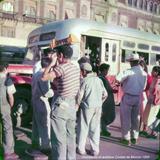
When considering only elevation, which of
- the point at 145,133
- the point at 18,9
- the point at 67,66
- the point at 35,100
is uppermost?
the point at 18,9

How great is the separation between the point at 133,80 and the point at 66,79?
1692mm

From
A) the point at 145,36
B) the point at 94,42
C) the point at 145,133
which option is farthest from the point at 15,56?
the point at 145,133

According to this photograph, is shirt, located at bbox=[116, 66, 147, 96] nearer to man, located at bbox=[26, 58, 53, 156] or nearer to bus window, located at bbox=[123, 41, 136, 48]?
man, located at bbox=[26, 58, 53, 156]

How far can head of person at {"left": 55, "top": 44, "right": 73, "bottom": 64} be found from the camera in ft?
14.4

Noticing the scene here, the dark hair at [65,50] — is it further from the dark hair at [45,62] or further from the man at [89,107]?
the man at [89,107]

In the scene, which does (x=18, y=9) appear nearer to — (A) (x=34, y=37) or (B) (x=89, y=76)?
(B) (x=89, y=76)

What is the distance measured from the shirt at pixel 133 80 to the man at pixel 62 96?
1.52 meters

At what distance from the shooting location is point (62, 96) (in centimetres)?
444

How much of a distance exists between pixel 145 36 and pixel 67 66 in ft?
23.0

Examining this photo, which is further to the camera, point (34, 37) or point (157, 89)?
point (34, 37)

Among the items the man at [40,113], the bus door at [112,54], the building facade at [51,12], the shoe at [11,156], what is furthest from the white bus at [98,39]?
the shoe at [11,156]

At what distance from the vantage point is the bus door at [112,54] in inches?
376

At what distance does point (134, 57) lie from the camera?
19.8 feet

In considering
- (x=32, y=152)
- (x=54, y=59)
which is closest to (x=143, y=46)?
(x=32, y=152)
